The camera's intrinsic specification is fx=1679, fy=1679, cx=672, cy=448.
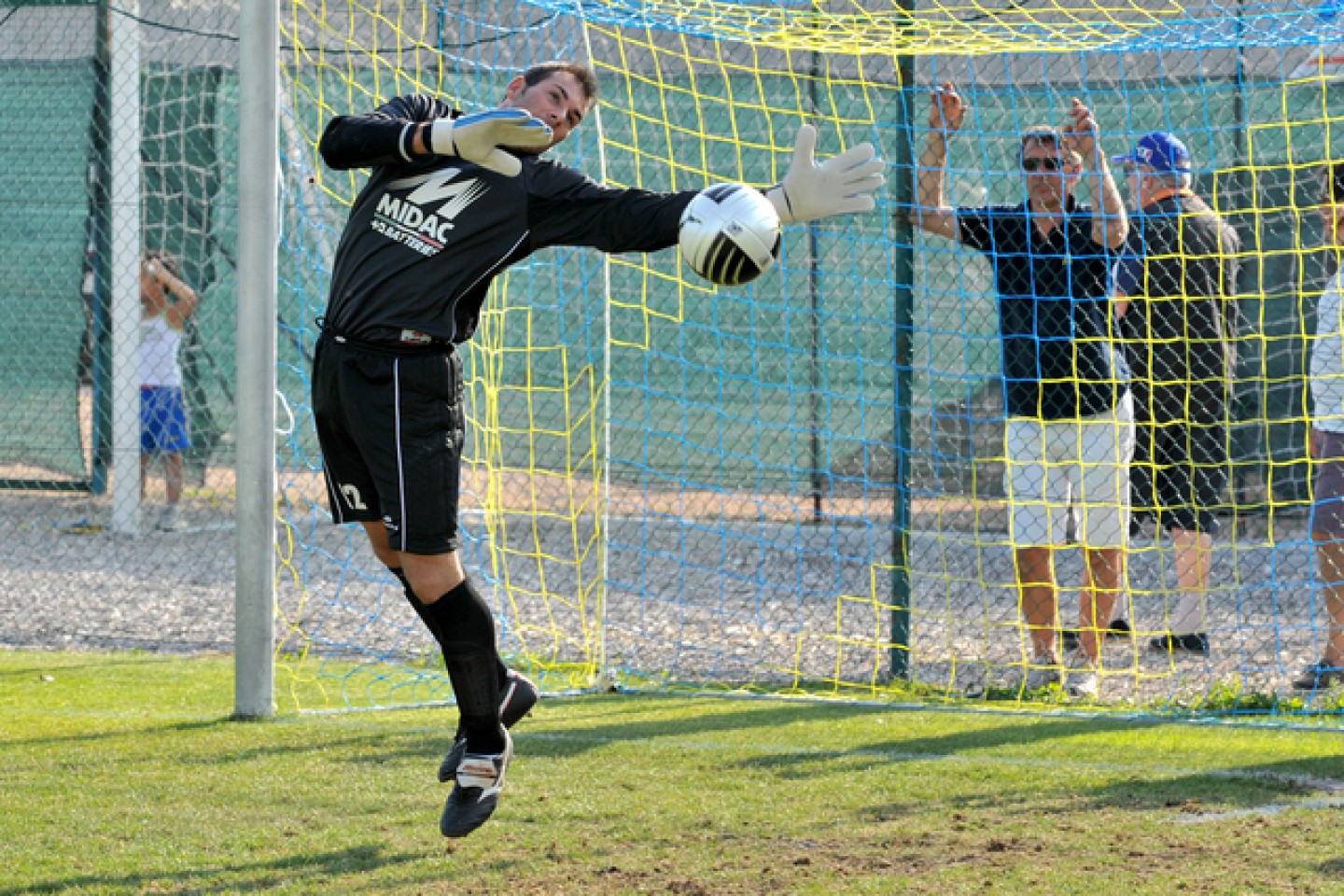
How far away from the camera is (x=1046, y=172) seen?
6.73m

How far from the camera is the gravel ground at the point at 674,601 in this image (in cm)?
730

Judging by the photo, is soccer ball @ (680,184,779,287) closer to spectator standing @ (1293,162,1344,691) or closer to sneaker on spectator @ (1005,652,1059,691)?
sneaker on spectator @ (1005,652,1059,691)

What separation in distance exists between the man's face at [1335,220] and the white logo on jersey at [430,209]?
3.59 m

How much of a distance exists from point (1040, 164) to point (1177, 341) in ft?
3.30

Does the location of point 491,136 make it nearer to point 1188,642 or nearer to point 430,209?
point 430,209

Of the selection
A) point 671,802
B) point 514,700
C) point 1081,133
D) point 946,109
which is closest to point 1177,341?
point 1081,133

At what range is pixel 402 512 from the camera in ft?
14.6

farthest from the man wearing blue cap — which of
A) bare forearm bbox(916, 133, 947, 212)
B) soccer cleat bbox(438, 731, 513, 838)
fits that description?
soccer cleat bbox(438, 731, 513, 838)

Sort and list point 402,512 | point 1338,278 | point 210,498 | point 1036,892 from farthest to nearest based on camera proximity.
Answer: point 210,498 → point 1338,278 → point 402,512 → point 1036,892

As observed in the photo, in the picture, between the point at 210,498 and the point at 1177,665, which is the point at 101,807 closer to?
the point at 1177,665

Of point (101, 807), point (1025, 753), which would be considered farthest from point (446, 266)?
point (1025, 753)

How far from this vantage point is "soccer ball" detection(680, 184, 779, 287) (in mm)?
4023

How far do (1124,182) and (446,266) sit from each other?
19.0 ft

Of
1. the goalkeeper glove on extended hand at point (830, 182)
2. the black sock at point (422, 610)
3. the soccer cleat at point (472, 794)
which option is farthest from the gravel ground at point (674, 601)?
the goalkeeper glove on extended hand at point (830, 182)
